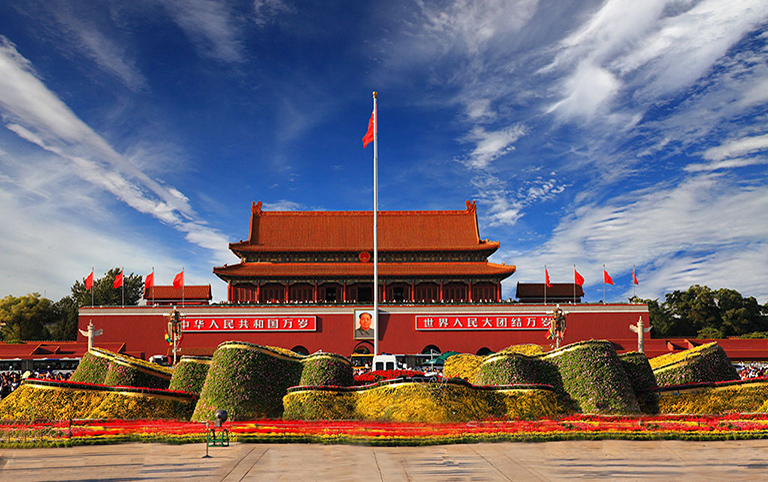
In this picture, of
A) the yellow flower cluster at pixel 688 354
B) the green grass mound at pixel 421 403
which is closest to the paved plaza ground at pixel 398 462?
the green grass mound at pixel 421 403

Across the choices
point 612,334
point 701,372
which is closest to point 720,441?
point 701,372

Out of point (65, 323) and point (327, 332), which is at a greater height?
point (65, 323)

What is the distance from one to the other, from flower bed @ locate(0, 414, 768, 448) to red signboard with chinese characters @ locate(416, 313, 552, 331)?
25.8 m

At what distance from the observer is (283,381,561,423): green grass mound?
40.8ft

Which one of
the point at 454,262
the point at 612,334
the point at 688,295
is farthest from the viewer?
the point at 688,295

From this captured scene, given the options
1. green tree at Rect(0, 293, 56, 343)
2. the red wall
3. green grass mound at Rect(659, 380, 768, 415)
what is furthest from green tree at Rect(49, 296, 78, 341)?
green grass mound at Rect(659, 380, 768, 415)

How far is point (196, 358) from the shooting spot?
49.6ft

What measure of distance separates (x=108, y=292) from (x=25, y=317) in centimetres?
935

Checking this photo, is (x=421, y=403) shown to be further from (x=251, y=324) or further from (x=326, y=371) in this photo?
(x=251, y=324)

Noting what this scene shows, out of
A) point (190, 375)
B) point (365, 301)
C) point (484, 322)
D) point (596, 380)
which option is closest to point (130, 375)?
point (190, 375)

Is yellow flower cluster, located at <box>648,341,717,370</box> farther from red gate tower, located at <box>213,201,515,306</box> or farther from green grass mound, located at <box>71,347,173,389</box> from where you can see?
red gate tower, located at <box>213,201,515,306</box>

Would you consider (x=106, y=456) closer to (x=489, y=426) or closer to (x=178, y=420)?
(x=178, y=420)

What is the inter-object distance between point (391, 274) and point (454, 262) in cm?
531

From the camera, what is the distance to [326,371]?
1371 centimetres
